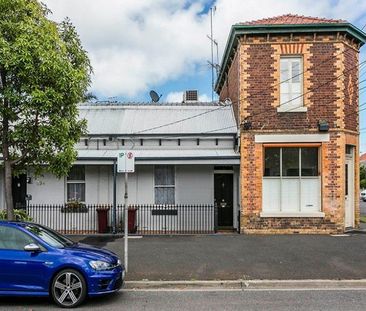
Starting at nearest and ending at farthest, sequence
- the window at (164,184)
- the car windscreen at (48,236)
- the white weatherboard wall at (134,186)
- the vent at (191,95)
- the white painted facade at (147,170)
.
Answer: the car windscreen at (48,236)
the white painted facade at (147,170)
the white weatherboard wall at (134,186)
the window at (164,184)
the vent at (191,95)

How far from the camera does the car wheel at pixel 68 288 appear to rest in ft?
23.1

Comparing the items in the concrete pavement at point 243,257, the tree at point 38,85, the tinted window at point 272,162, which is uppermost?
the tree at point 38,85

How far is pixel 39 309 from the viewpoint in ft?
22.8

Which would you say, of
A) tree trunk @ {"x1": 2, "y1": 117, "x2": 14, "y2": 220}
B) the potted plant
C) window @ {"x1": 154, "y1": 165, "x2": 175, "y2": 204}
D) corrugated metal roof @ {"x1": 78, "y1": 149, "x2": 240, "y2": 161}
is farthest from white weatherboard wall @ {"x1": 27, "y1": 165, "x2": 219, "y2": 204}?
tree trunk @ {"x1": 2, "y1": 117, "x2": 14, "y2": 220}

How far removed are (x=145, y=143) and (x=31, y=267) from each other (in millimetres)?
10132

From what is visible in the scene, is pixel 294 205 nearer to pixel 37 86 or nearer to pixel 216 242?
pixel 216 242

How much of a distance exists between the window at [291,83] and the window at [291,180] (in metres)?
1.58

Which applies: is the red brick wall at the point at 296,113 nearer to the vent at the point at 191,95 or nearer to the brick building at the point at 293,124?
the brick building at the point at 293,124

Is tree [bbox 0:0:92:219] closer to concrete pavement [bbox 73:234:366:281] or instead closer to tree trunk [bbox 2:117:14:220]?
tree trunk [bbox 2:117:14:220]

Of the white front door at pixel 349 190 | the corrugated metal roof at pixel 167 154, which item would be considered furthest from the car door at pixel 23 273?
the white front door at pixel 349 190

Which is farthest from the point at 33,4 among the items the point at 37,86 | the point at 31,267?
the point at 31,267

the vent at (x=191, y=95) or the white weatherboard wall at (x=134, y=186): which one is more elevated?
the vent at (x=191, y=95)

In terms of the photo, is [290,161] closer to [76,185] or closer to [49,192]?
[76,185]

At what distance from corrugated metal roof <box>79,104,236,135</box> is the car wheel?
394 inches
